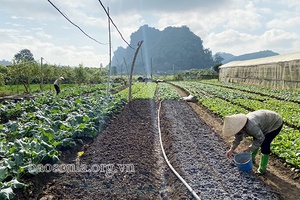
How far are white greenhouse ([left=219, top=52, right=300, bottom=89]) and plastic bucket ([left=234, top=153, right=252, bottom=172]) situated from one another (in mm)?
18529

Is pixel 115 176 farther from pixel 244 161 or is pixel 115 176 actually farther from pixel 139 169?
pixel 244 161

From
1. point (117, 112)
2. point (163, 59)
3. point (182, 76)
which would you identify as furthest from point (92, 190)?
point (163, 59)

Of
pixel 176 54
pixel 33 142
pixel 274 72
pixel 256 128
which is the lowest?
pixel 33 142

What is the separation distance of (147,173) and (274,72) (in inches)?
929

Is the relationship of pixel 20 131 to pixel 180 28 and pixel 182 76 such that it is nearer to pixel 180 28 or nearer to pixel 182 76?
pixel 182 76

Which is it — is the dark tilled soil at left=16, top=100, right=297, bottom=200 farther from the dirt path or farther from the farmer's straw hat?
the farmer's straw hat

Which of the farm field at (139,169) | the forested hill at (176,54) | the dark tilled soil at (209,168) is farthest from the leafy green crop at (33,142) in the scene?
the forested hill at (176,54)

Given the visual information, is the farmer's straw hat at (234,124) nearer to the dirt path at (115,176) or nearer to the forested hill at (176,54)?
the dirt path at (115,176)

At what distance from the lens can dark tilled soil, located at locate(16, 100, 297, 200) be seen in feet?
14.4

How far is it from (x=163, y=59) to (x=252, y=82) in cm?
11228

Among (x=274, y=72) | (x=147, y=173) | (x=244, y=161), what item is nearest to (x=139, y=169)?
(x=147, y=173)

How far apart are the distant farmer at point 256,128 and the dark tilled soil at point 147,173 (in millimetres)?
609

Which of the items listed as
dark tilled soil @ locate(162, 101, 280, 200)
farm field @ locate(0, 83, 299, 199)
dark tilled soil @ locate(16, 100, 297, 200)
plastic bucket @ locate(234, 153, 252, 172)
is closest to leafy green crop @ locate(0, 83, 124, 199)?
farm field @ locate(0, 83, 299, 199)

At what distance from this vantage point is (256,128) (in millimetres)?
4691
